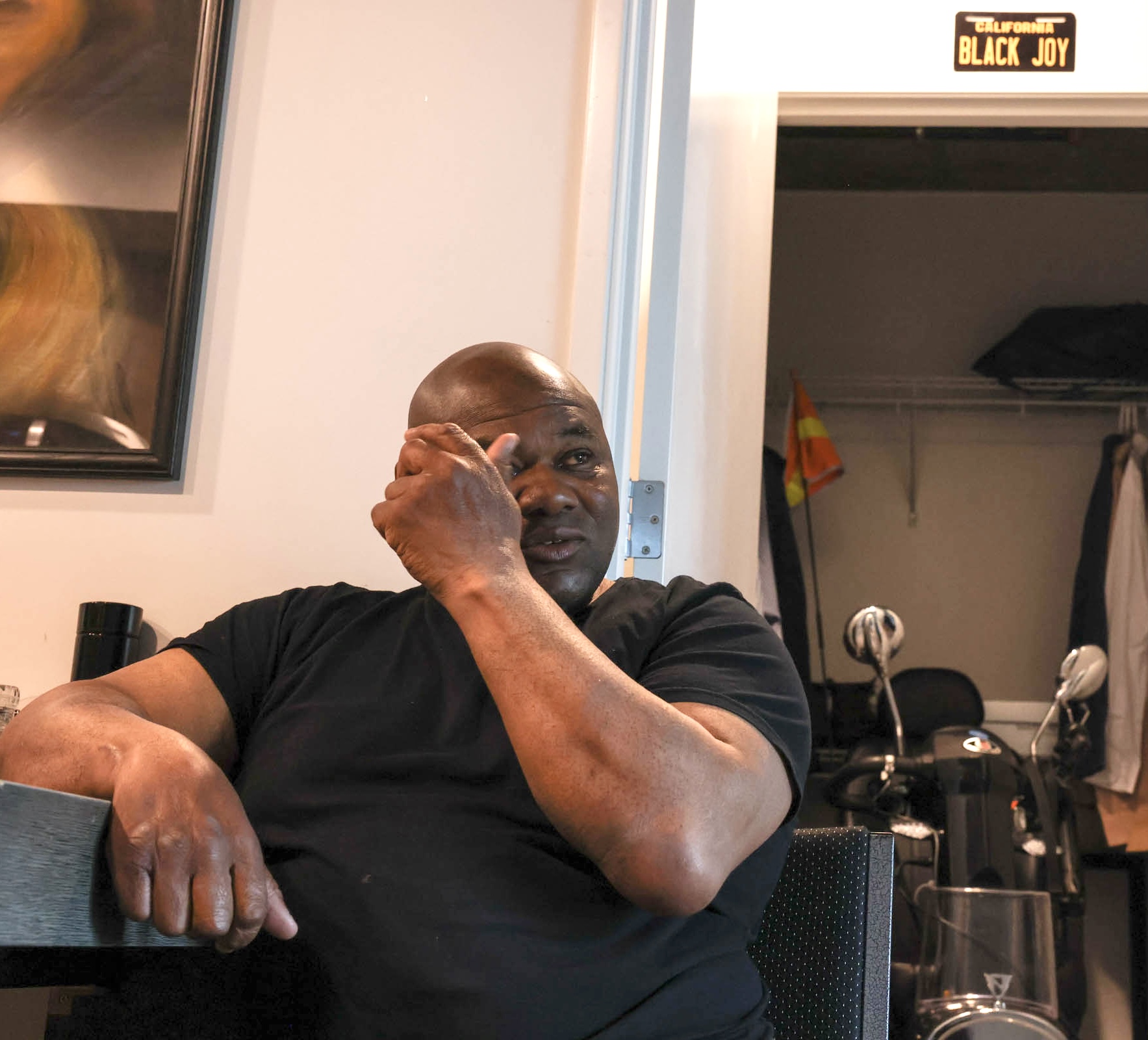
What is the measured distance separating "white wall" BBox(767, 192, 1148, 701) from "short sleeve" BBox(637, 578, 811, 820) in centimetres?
329

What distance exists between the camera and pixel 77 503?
1768mm

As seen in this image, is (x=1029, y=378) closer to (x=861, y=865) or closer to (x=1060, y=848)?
(x=1060, y=848)

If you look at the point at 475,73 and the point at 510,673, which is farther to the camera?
the point at 475,73

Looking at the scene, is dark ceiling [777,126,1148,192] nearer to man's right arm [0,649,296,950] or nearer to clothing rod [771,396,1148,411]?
clothing rod [771,396,1148,411]

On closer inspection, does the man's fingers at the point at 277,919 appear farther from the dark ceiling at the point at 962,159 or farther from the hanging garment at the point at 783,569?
the dark ceiling at the point at 962,159

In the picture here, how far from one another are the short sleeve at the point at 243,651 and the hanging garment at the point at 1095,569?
2.71 metres

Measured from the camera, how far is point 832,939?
114 centimetres

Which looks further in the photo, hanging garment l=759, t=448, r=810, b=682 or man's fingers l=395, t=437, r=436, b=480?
hanging garment l=759, t=448, r=810, b=682

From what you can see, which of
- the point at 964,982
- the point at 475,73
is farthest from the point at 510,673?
the point at 964,982

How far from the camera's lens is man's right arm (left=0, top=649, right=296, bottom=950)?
2.52ft

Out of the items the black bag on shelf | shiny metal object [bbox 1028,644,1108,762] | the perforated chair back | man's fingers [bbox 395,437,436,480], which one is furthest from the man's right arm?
the black bag on shelf

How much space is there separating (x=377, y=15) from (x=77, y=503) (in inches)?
33.7

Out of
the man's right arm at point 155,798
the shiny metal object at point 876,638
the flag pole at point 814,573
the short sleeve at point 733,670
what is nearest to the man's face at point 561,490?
the short sleeve at point 733,670

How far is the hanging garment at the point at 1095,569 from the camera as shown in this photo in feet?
11.9
